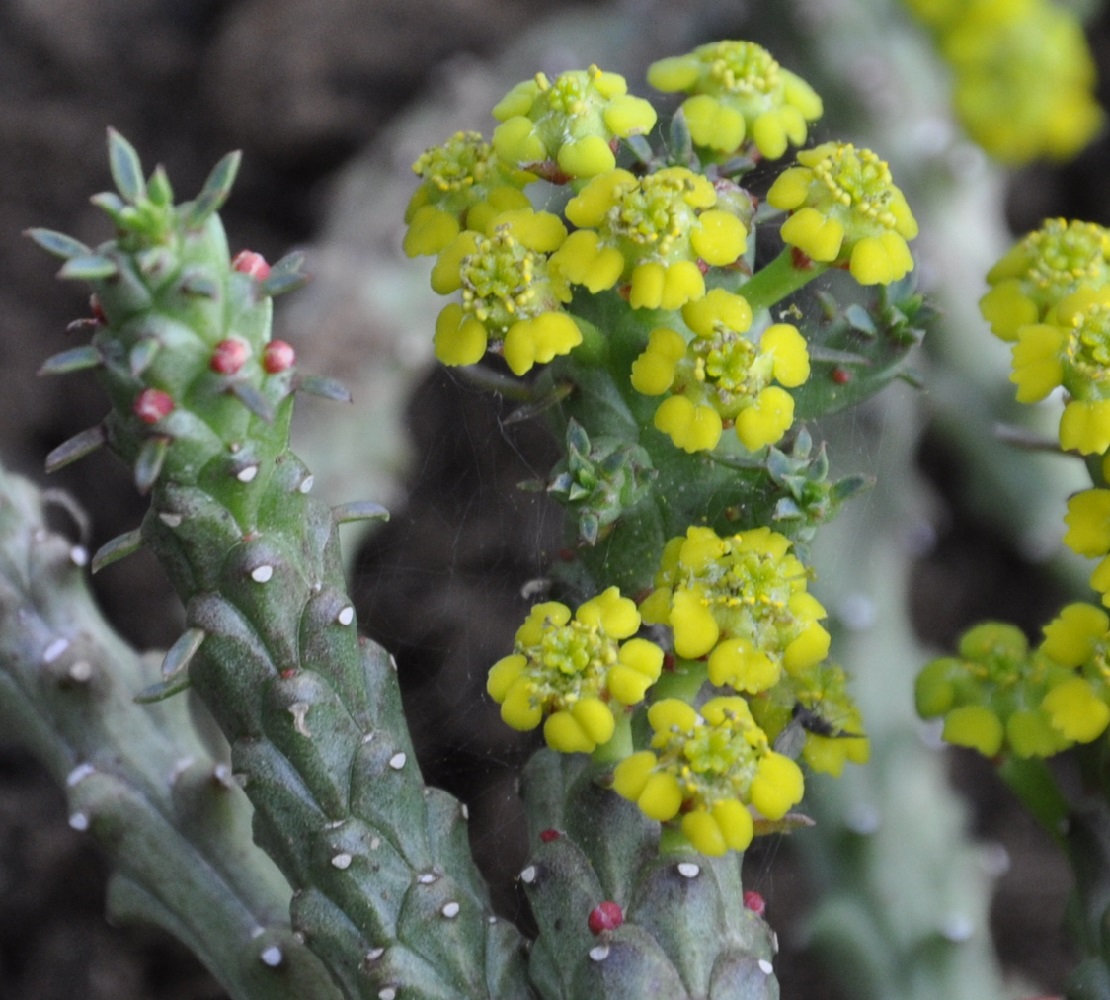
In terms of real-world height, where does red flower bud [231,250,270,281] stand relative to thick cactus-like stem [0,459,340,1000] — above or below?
above

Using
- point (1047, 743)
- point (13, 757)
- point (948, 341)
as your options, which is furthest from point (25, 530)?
point (948, 341)

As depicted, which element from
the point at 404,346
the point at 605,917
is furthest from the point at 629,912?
the point at 404,346

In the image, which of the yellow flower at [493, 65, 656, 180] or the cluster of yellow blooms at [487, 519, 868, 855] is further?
the yellow flower at [493, 65, 656, 180]

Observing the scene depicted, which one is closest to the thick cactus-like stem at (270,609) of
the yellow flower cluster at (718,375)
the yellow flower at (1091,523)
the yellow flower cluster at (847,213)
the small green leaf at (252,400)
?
the small green leaf at (252,400)

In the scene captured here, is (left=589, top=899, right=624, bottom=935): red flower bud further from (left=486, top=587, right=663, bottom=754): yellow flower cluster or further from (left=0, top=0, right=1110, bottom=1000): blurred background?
(left=0, top=0, right=1110, bottom=1000): blurred background

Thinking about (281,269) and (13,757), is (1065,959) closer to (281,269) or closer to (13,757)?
(13,757)

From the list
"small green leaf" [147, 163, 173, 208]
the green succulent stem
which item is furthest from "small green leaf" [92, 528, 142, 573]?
the green succulent stem

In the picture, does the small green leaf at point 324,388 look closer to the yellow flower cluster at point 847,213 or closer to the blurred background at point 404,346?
the yellow flower cluster at point 847,213
